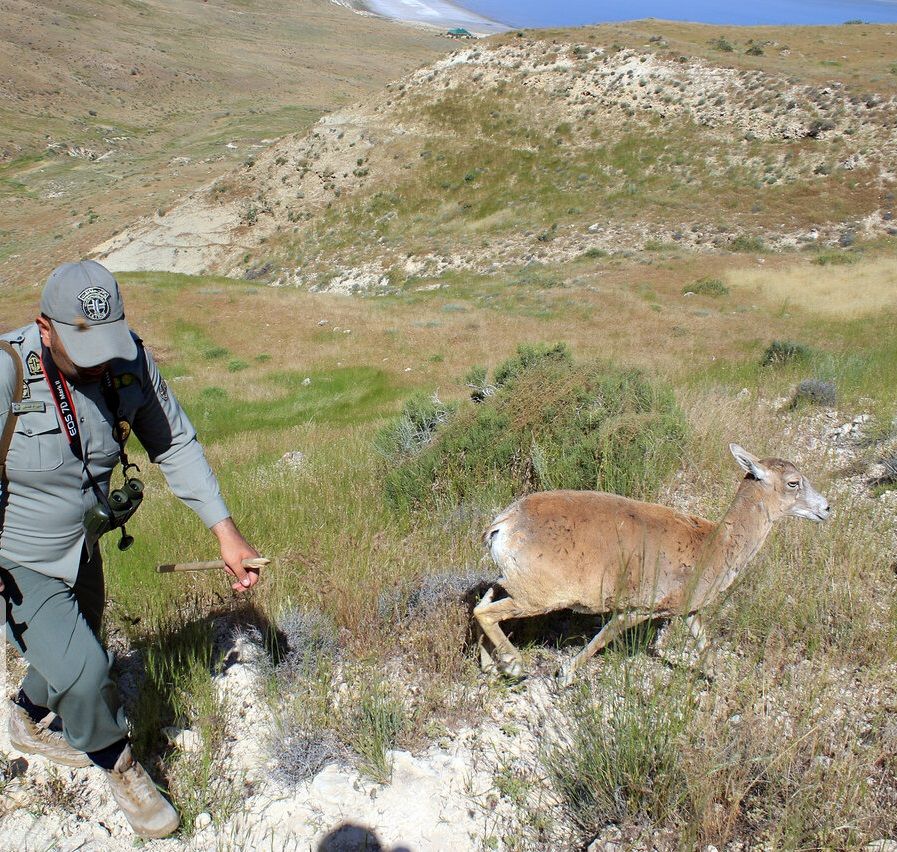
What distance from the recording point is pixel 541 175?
135 ft

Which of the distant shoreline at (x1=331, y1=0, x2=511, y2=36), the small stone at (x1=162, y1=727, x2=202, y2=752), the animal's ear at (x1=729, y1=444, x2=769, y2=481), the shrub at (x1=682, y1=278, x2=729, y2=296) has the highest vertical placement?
the distant shoreline at (x1=331, y1=0, x2=511, y2=36)

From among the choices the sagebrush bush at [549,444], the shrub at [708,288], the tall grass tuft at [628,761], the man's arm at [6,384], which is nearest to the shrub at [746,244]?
the shrub at [708,288]

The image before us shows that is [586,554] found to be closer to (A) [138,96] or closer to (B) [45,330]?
(B) [45,330]

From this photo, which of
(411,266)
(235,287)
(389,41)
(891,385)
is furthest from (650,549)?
(389,41)

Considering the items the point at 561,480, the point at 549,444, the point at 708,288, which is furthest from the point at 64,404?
the point at 708,288

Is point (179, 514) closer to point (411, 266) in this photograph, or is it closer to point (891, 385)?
point (891, 385)

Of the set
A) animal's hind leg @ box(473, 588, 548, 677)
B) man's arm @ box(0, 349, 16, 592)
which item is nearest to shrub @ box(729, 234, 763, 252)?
animal's hind leg @ box(473, 588, 548, 677)

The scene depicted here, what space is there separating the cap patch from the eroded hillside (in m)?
31.1

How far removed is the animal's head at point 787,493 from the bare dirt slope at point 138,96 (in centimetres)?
5144

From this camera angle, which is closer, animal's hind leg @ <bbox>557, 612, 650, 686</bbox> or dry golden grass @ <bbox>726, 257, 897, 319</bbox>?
animal's hind leg @ <bbox>557, 612, 650, 686</bbox>

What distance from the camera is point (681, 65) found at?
142ft

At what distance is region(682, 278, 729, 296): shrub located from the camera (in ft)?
77.1

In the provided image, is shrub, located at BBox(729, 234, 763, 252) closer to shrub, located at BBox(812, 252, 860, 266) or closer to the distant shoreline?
shrub, located at BBox(812, 252, 860, 266)

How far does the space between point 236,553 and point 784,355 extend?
12.2 m
